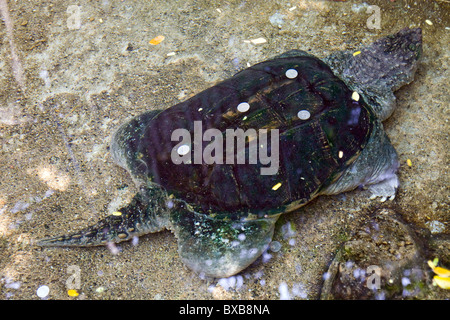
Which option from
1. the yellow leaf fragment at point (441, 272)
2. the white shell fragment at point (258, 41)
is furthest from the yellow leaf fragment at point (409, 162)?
the white shell fragment at point (258, 41)

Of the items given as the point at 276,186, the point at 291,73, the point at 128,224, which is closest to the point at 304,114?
the point at 291,73

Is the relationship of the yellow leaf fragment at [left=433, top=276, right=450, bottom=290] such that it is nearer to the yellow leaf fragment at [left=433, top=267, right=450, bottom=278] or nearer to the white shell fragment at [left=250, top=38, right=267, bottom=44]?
the yellow leaf fragment at [left=433, top=267, right=450, bottom=278]

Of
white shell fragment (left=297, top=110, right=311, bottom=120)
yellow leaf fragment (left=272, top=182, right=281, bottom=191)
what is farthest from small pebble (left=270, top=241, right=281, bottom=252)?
white shell fragment (left=297, top=110, right=311, bottom=120)

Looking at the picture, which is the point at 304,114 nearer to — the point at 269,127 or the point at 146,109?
the point at 269,127

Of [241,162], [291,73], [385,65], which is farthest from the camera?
[385,65]

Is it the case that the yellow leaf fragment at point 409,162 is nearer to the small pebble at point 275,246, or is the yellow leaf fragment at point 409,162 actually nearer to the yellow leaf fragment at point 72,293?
the small pebble at point 275,246

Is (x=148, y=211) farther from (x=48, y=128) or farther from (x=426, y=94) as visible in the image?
(x=426, y=94)
